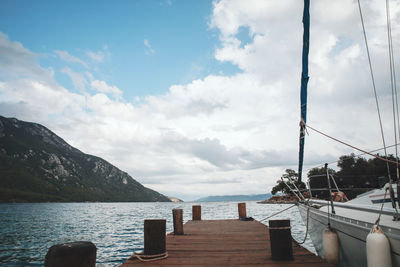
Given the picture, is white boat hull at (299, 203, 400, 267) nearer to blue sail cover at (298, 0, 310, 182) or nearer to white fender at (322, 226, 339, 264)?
white fender at (322, 226, 339, 264)

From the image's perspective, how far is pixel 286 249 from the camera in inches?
213

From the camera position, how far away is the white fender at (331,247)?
17.5ft

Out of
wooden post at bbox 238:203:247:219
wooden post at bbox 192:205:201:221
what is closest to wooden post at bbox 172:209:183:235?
wooden post at bbox 192:205:201:221

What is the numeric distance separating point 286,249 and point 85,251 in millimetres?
4148

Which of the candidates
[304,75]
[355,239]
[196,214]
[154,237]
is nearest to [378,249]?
[355,239]

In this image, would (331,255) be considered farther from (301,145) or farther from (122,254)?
(122,254)

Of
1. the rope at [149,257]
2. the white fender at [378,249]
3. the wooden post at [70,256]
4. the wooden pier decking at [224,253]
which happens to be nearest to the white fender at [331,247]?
the wooden pier decking at [224,253]

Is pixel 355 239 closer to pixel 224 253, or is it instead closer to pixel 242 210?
pixel 224 253

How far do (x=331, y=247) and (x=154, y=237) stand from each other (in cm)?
384

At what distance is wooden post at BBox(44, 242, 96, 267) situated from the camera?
9.03ft

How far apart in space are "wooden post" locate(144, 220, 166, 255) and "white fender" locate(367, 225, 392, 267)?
396cm

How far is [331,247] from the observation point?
5469 mm

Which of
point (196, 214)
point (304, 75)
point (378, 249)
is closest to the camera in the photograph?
point (378, 249)

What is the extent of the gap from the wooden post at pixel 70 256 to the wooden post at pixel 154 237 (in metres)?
2.99
